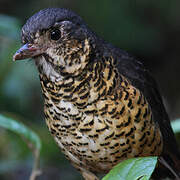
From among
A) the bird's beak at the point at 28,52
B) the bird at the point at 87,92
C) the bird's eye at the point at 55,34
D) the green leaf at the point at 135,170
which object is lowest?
the green leaf at the point at 135,170

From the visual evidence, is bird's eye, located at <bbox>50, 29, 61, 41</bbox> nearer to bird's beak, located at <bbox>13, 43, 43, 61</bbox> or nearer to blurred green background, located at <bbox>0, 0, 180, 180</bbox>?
bird's beak, located at <bbox>13, 43, 43, 61</bbox>

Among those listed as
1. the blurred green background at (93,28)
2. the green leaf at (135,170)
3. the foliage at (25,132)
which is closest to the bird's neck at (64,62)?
the foliage at (25,132)

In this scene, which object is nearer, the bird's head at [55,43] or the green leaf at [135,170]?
the green leaf at [135,170]

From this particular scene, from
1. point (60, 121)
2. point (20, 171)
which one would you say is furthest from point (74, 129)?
point (20, 171)

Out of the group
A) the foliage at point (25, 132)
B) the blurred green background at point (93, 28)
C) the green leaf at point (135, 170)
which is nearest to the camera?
the green leaf at point (135, 170)

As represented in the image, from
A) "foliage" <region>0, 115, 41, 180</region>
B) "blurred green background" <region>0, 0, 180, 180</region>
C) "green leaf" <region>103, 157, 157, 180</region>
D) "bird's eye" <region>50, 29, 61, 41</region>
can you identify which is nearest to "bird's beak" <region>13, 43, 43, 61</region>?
"bird's eye" <region>50, 29, 61, 41</region>

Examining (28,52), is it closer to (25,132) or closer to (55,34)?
(55,34)

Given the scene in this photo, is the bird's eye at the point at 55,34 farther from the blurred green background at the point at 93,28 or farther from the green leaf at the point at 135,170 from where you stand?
the blurred green background at the point at 93,28
